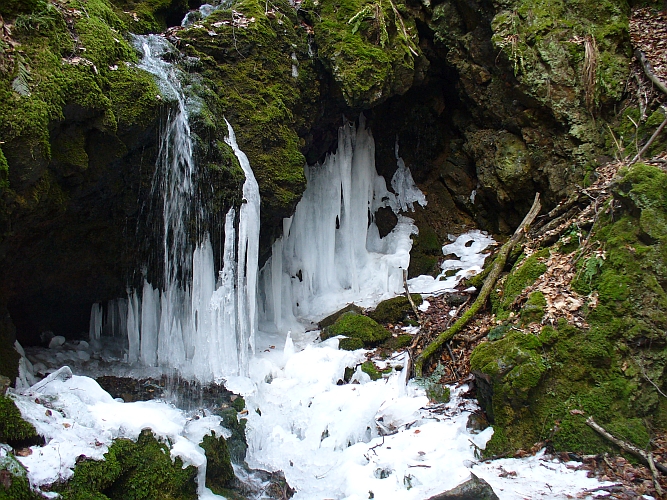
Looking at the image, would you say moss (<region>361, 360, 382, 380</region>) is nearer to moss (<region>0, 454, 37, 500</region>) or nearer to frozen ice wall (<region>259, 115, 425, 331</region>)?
frozen ice wall (<region>259, 115, 425, 331</region>)

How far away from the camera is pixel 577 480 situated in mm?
4359

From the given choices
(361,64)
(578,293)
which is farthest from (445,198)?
(578,293)

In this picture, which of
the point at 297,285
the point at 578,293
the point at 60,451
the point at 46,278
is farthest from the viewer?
the point at 297,285

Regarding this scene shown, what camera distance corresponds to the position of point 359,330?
8.40m

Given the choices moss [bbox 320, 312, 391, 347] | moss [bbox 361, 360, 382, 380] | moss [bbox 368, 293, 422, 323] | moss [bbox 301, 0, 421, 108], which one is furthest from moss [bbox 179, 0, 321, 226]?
moss [bbox 361, 360, 382, 380]

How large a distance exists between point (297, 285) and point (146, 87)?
17.5 ft

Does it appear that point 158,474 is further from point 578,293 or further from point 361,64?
point 361,64

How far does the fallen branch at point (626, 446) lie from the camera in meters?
4.27

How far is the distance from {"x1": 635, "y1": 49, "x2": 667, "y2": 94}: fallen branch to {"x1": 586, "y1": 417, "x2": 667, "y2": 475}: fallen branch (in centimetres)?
Answer: 573

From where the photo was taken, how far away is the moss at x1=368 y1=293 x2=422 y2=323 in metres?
A: 9.02

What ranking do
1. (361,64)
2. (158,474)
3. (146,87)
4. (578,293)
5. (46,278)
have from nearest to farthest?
(158,474)
(578,293)
(146,87)
(46,278)
(361,64)

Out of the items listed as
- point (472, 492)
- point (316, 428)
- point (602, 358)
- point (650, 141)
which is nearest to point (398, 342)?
point (316, 428)

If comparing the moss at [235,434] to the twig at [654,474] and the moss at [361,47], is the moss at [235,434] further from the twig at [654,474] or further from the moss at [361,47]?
the moss at [361,47]

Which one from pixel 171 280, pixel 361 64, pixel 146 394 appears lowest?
pixel 146 394
